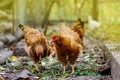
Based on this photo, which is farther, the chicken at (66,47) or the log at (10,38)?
the log at (10,38)

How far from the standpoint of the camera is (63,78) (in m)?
5.75

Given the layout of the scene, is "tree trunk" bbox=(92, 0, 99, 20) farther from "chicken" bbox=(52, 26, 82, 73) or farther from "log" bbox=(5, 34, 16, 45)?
"chicken" bbox=(52, 26, 82, 73)

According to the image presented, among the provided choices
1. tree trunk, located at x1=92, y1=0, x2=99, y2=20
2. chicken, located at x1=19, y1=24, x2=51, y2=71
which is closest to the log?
chicken, located at x1=19, y1=24, x2=51, y2=71

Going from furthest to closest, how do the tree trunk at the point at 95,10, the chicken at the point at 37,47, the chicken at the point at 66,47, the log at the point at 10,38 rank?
the tree trunk at the point at 95,10, the log at the point at 10,38, the chicken at the point at 37,47, the chicken at the point at 66,47

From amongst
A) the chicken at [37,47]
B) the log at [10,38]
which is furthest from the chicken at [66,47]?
the log at [10,38]

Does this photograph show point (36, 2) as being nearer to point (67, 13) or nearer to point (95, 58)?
point (67, 13)

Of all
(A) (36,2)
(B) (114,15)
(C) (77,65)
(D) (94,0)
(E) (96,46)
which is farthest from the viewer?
(B) (114,15)

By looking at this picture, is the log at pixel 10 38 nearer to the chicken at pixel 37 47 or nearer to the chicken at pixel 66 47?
the chicken at pixel 37 47

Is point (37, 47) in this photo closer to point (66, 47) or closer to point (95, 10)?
point (66, 47)

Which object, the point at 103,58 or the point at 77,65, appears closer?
the point at 77,65

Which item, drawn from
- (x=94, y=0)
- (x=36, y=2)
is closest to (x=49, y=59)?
(x=36, y=2)

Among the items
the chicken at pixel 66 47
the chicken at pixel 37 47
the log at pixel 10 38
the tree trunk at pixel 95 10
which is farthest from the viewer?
the tree trunk at pixel 95 10

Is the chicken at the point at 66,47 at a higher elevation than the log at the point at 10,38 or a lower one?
higher

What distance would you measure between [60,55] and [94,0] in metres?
9.36
